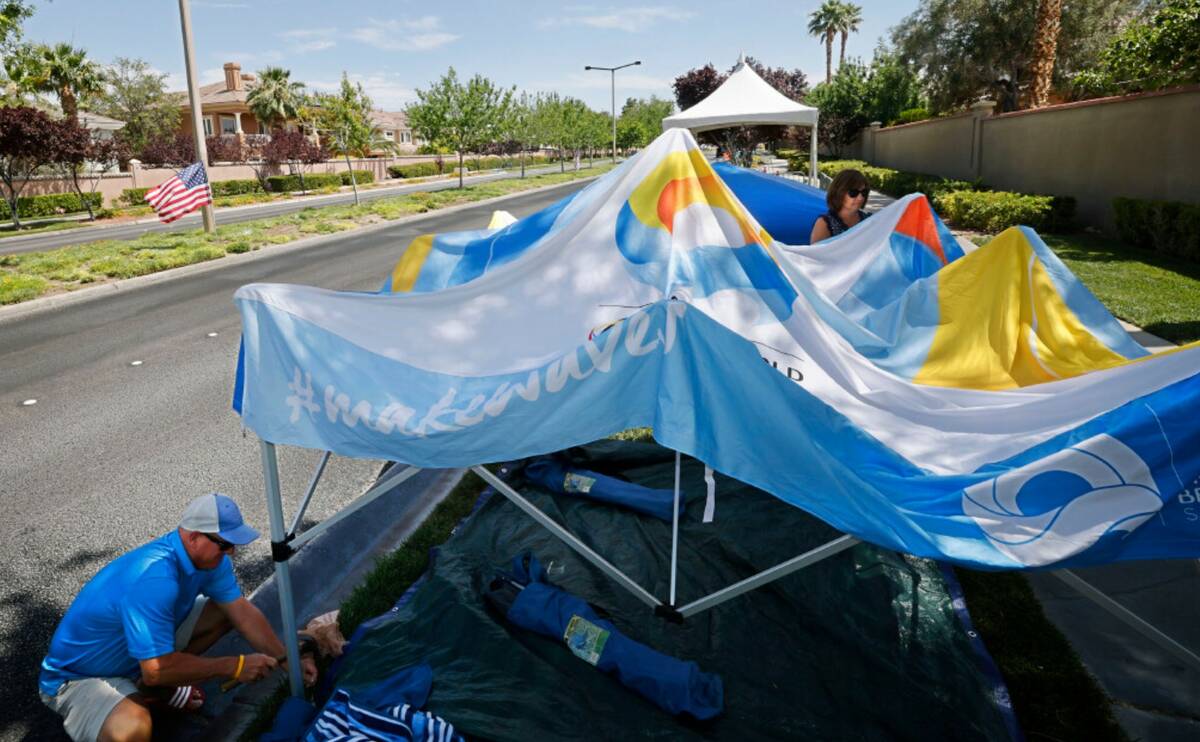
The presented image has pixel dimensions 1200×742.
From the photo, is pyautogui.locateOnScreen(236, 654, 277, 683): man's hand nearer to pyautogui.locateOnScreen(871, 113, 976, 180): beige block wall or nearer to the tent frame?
the tent frame

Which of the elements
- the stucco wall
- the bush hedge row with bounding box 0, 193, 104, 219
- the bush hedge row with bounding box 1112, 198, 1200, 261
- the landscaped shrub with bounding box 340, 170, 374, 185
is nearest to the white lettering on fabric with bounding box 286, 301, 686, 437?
the bush hedge row with bounding box 1112, 198, 1200, 261

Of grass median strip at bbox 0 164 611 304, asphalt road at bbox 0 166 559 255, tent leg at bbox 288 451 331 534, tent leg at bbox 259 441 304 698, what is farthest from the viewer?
asphalt road at bbox 0 166 559 255

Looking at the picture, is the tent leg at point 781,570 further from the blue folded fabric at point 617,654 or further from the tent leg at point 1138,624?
the tent leg at point 1138,624

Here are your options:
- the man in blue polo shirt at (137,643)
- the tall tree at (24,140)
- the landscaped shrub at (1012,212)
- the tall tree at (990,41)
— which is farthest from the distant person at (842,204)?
the tall tree at (24,140)

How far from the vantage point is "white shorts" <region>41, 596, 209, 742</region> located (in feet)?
10.0

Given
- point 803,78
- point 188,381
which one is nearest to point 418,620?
point 188,381

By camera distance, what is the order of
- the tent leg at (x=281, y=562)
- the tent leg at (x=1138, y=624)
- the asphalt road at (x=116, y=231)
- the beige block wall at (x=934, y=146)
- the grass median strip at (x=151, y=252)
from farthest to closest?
the beige block wall at (x=934, y=146) < the asphalt road at (x=116, y=231) < the grass median strip at (x=151, y=252) < the tent leg at (x=281, y=562) < the tent leg at (x=1138, y=624)

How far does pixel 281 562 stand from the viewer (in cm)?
340

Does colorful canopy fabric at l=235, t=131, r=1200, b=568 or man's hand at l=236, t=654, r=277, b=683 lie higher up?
colorful canopy fabric at l=235, t=131, r=1200, b=568

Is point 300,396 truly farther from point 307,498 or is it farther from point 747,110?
point 747,110

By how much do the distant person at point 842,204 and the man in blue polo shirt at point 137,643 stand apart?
432 centimetres

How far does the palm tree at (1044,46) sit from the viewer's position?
21.4 meters

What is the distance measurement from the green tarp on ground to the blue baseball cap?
840 mm

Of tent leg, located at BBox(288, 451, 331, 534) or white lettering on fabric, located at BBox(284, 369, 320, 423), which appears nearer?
white lettering on fabric, located at BBox(284, 369, 320, 423)
